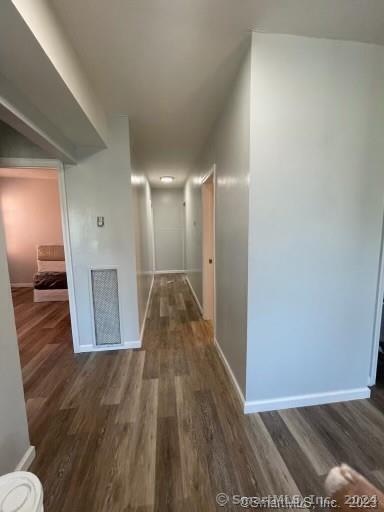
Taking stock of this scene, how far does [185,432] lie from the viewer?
5.24 feet

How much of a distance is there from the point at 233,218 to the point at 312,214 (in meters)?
0.58

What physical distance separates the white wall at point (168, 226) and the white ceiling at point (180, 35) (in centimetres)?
460

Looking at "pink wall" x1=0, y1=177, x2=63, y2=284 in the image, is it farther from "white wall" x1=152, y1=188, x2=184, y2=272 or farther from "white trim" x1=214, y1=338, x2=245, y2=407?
"white trim" x1=214, y1=338, x2=245, y2=407

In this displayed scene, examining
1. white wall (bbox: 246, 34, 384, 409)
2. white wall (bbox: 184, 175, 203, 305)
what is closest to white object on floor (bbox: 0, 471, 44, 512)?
white wall (bbox: 246, 34, 384, 409)

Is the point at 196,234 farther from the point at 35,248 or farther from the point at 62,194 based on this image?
the point at 35,248

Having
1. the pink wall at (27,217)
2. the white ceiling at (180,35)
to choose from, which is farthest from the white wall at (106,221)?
the pink wall at (27,217)

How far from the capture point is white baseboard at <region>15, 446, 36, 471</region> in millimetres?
1314

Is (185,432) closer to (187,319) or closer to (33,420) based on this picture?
(33,420)

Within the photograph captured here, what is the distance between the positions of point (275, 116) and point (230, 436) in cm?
211

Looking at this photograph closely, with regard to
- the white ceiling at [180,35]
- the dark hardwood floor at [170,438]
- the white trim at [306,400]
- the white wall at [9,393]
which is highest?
the white ceiling at [180,35]

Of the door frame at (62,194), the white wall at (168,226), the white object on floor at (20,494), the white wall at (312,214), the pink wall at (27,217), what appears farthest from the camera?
the white wall at (168,226)

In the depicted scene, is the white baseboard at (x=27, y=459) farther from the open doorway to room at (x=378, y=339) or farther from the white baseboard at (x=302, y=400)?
the open doorway to room at (x=378, y=339)

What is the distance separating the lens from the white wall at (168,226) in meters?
6.81

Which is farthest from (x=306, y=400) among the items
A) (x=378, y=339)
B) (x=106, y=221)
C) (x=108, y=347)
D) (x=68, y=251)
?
(x=68, y=251)
